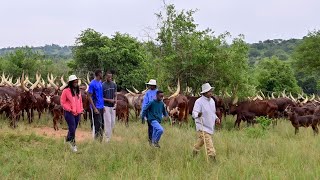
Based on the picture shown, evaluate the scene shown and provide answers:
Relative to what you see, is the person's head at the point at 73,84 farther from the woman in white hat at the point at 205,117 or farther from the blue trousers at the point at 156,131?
the woman in white hat at the point at 205,117

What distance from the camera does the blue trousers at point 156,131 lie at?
33.4ft

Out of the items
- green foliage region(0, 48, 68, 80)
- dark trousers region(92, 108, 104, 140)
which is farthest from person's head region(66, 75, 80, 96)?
green foliage region(0, 48, 68, 80)

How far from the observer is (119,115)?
58.2 ft

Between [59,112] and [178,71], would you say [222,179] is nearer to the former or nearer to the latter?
[59,112]

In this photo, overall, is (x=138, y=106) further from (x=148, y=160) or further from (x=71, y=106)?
(x=148, y=160)

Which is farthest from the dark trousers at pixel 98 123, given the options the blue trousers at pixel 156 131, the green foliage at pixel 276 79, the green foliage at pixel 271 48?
the green foliage at pixel 271 48

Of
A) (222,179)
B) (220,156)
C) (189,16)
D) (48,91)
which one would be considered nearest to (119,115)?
(48,91)

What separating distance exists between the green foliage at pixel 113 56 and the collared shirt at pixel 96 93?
21.0 meters

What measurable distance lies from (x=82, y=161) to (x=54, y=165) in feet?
2.25

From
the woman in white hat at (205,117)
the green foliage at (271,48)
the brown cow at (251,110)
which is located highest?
the green foliage at (271,48)

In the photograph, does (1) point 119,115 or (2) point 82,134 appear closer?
(2) point 82,134

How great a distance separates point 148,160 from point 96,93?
2.72 metres

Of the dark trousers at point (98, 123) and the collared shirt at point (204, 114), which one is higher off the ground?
the collared shirt at point (204, 114)

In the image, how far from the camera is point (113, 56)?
3269cm
